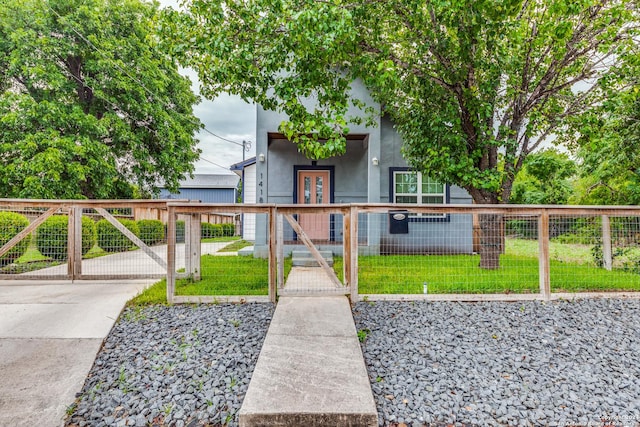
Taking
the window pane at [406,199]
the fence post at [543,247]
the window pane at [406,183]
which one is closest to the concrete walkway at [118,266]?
the fence post at [543,247]

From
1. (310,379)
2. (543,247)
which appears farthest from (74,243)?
(543,247)

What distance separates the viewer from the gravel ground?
2145 mm

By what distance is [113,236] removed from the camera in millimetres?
6496

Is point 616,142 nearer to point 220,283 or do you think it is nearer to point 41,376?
point 220,283

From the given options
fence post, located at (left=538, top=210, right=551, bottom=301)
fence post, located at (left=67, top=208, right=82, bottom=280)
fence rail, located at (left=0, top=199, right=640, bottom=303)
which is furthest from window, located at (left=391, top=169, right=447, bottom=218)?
fence post, located at (left=67, top=208, right=82, bottom=280)

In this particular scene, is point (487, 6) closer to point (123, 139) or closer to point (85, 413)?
point (85, 413)

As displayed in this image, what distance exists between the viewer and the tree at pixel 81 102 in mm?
9352

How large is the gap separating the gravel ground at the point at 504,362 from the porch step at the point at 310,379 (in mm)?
306

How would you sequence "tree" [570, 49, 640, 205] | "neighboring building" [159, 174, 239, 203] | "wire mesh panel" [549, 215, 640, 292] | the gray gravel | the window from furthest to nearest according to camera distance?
"neighboring building" [159, 174, 239, 203] < the window < "tree" [570, 49, 640, 205] < "wire mesh panel" [549, 215, 640, 292] < the gray gravel

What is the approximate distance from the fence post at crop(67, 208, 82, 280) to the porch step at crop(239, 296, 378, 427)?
3819mm

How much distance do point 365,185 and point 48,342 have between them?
7.14 meters

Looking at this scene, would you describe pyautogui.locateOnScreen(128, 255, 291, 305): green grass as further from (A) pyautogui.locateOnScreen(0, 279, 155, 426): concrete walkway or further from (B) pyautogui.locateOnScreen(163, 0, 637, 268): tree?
(B) pyautogui.locateOnScreen(163, 0, 637, 268): tree

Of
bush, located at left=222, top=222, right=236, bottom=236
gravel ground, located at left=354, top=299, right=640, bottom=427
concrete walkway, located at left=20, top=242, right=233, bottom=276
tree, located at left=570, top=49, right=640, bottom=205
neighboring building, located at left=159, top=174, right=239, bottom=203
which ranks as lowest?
gravel ground, located at left=354, top=299, right=640, bottom=427

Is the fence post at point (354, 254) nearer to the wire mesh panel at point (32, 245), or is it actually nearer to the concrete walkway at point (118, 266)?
the concrete walkway at point (118, 266)
